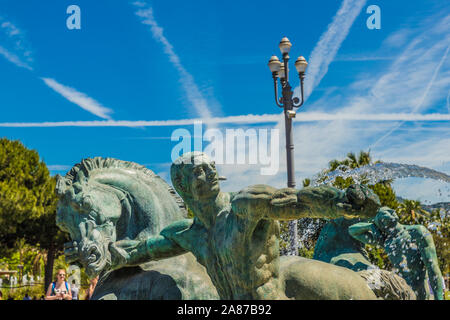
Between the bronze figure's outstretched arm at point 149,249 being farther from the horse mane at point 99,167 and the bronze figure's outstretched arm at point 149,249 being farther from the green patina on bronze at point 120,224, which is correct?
the horse mane at point 99,167

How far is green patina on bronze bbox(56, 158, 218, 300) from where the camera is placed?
353 centimetres

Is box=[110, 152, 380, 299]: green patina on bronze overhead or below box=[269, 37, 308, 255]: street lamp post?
below

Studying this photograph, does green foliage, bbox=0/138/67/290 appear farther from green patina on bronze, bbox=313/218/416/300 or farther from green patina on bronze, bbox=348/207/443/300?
green patina on bronze, bbox=348/207/443/300

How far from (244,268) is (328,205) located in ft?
2.55

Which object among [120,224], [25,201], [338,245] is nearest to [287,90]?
[338,245]

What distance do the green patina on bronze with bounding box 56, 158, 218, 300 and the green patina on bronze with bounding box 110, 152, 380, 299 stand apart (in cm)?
34

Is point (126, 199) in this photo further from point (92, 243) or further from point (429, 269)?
point (429, 269)

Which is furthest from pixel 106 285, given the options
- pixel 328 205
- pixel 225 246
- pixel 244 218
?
pixel 328 205

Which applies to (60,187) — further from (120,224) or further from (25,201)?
(25,201)

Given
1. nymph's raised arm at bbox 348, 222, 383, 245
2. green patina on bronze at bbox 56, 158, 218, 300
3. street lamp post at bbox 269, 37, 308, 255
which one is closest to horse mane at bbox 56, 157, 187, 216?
green patina on bronze at bbox 56, 158, 218, 300

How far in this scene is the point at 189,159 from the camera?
3.20 metres

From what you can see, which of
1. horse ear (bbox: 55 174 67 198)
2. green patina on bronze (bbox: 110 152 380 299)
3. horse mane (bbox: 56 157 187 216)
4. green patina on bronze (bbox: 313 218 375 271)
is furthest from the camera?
green patina on bronze (bbox: 313 218 375 271)

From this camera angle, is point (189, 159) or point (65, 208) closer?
point (189, 159)
